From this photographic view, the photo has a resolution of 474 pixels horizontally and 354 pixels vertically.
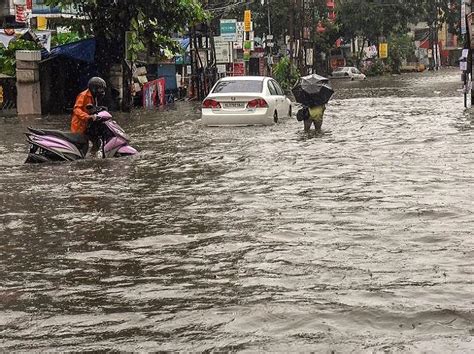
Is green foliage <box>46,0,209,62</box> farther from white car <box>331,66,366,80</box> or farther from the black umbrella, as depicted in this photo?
white car <box>331,66,366,80</box>

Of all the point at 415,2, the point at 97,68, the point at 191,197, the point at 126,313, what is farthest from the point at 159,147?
the point at 415,2

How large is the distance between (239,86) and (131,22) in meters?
9.18

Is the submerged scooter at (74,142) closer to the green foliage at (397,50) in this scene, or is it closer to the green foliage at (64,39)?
the green foliage at (64,39)

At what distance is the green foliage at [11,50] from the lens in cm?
2917

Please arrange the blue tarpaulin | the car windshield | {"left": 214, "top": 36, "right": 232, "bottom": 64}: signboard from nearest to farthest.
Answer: the car windshield
the blue tarpaulin
{"left": 214, "top": 36, "right": 232, "bottom": 64}: signboard

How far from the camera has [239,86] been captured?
1978 centimetres

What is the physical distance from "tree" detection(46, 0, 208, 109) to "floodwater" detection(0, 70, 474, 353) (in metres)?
15.0

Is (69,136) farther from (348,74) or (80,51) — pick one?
(348,74)

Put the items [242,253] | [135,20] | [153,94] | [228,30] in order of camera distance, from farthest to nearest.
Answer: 1. [228,30]
2. [153,94]
3. [135,20]
4. [242,253]

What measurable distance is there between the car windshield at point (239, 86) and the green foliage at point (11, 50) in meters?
11.4

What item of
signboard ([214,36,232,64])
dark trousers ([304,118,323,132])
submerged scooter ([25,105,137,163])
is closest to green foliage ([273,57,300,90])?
signboard ([214,36,232,64])

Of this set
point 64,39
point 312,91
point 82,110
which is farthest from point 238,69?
point 82,110

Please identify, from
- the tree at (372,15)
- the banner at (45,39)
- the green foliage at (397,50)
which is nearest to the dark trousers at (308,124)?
the banner at (45,39)

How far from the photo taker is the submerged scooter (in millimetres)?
13102
